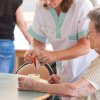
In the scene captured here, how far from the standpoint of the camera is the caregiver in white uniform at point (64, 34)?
205cm

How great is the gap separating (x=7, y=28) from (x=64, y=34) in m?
1.08

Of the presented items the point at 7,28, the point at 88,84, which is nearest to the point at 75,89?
the point at 88,84

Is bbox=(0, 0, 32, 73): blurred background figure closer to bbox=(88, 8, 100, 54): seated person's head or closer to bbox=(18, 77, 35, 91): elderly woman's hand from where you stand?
Answer: bbox=(18, 77, 35, 91): elderly woman's hand

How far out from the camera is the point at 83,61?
225 cm

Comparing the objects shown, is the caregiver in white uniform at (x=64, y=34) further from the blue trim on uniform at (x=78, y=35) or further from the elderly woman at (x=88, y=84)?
the elderly woman at (x=88, y=84)

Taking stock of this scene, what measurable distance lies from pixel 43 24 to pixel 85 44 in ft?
1.21

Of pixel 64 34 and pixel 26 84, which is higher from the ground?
pixel 64 34

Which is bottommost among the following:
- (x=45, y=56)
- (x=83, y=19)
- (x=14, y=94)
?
(x=14, y=94)

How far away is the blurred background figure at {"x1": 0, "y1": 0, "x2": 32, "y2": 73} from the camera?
309 cm

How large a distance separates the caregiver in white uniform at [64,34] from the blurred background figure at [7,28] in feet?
2.64

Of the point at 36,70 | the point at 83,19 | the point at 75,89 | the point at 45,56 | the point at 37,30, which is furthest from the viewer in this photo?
the point at 36,70

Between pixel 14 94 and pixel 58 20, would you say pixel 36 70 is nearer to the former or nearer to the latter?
pixel 58 20

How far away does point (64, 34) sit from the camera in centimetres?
219

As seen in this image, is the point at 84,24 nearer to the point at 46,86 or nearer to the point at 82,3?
the point at 82,3
